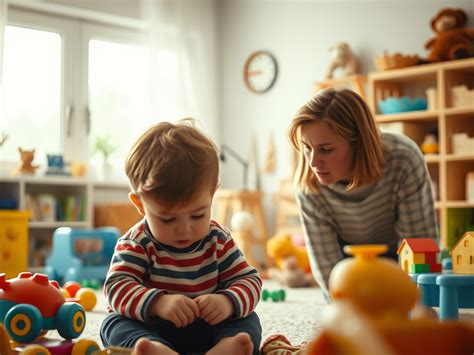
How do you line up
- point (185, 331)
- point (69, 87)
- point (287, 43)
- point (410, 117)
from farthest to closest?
point (287, 43) < point (69, 87) < point (410, 117) < point (185, 331)

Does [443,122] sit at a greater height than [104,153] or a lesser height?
greater

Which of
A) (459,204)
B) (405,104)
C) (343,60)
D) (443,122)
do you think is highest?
(343,60)

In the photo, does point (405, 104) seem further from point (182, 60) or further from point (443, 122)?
point (182, 60)

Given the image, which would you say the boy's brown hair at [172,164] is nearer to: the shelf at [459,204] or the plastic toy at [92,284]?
the plastic toy at [92,284]

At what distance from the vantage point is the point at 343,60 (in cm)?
397

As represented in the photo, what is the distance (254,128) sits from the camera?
4625mm

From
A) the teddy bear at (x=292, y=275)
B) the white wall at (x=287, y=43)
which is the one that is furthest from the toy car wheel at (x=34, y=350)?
the white wall at (x=287, y=43)

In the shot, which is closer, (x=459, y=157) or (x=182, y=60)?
(x=459, y=157)

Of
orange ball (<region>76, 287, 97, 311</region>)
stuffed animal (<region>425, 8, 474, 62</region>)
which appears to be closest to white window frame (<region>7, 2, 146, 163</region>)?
stuffed animal (<region>425, 8, 474, 62</region>)

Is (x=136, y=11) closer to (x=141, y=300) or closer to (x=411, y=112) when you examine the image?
(x=411, y=112)

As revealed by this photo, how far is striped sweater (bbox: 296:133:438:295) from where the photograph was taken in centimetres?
182

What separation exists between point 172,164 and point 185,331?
0.29 metres

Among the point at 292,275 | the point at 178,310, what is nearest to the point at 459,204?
the point at 292,275

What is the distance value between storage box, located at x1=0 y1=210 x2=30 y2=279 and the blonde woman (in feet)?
6.39
